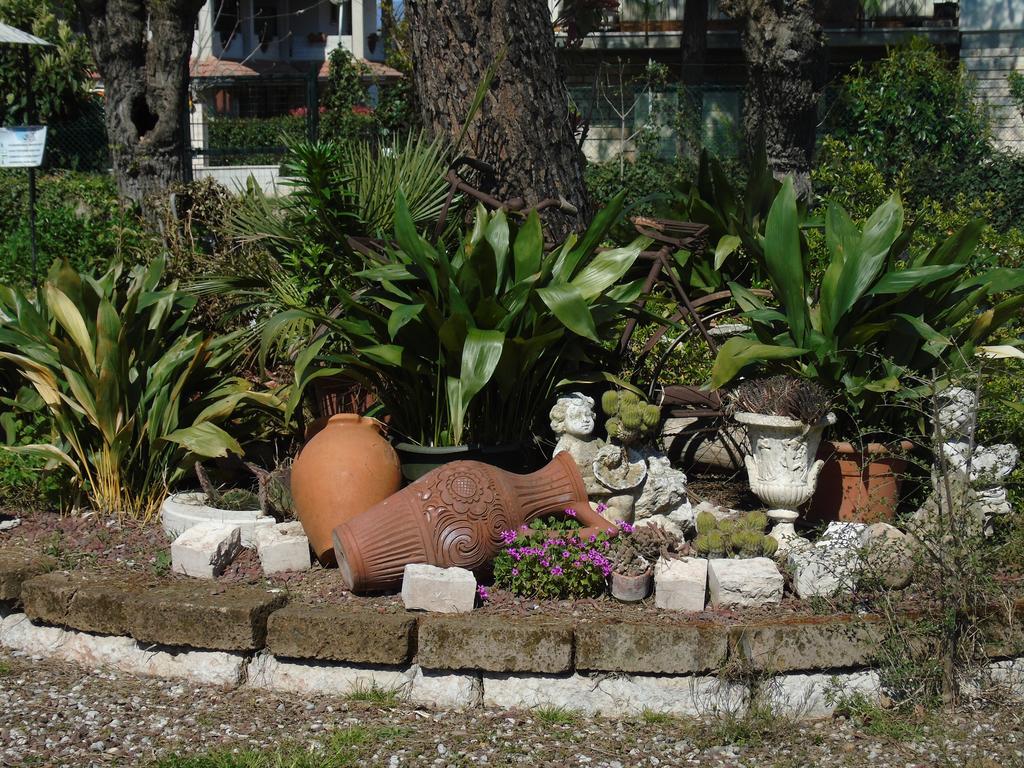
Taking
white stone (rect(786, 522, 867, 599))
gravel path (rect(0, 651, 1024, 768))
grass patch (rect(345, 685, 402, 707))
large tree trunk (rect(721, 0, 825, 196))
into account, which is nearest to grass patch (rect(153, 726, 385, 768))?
gravel path (rect(0, 651, 1024, 768))

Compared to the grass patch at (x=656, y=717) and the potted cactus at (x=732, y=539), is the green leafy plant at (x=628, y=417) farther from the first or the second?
the grass patch at (x=656, y=717)

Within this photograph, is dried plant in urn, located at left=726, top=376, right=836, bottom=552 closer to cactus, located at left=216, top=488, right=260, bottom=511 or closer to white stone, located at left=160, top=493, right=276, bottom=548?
white stone, located at left=160, top=493, right=276, bottom=548

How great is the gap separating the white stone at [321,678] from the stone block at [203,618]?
105 millimetres

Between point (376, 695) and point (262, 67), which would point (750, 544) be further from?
point (262, 67)

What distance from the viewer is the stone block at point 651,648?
139 inches

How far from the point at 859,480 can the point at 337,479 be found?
2084 millimetres

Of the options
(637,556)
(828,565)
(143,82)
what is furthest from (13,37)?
(828,565)

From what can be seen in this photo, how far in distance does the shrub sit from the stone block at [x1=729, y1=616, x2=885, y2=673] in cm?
56

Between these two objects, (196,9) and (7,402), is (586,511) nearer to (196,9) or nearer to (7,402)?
(7,402)

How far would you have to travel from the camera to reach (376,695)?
3.61 meters

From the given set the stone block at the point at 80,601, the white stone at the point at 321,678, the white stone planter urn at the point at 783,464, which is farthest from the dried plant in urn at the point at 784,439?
the stone block at the point at 80,601

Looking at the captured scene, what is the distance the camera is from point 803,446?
421 cm

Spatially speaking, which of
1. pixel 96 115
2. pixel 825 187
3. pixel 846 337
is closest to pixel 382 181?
pixel 846 337

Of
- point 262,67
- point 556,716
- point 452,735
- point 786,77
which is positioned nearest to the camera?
point 452,735
